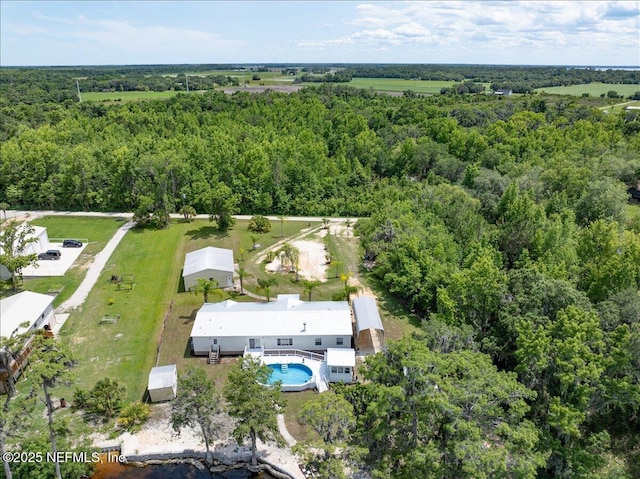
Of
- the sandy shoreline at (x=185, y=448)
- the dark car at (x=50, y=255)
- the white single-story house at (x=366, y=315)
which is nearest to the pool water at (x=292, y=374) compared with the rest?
the white single-story house at (x=366, y=315)

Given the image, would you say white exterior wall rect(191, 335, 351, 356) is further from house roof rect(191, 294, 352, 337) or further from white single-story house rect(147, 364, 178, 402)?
white single-story house rect(147, 364, 178, 402)

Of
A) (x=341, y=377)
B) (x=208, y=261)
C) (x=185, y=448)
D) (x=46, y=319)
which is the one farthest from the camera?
(x=208, y=261)

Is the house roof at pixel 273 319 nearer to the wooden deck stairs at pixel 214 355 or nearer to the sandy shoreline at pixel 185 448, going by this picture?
the wooden deck stairs at pixel 214 355

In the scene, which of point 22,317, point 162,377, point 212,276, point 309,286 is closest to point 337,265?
point 309,286

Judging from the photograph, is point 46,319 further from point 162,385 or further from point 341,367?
point 341,367

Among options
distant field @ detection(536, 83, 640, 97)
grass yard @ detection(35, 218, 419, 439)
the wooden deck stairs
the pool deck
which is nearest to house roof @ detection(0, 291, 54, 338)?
grass yard @ detection(35, 218, 419, 439)

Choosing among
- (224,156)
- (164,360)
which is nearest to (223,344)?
(164,360)
